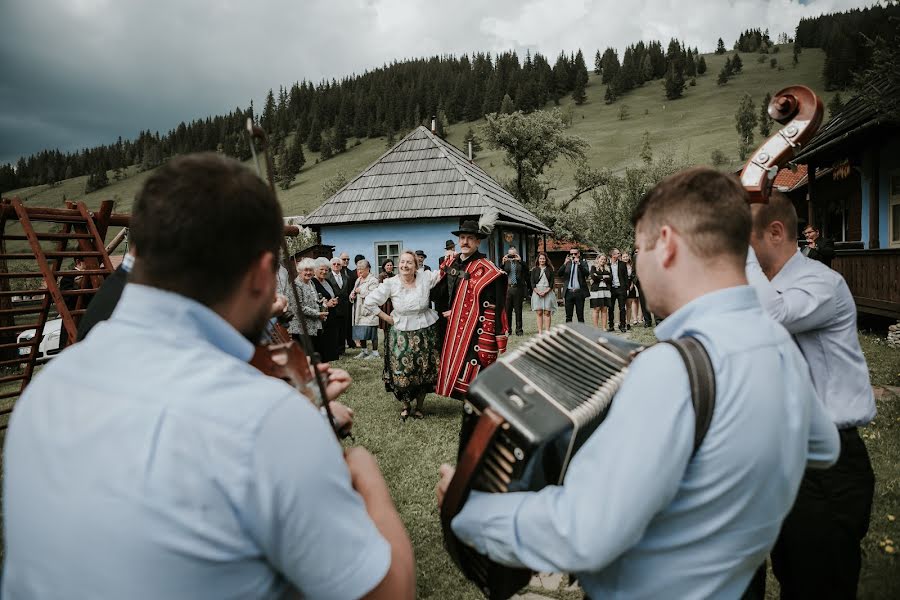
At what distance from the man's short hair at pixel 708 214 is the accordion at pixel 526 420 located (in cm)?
39

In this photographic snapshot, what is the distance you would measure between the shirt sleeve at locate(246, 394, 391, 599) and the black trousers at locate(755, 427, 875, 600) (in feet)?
6.39

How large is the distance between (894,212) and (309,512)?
52.6 feet

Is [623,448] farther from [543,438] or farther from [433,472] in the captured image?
[433,472]

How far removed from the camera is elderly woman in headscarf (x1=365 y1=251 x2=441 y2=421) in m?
6.52

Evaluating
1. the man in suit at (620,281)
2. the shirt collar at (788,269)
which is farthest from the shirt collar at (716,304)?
the man in suit at (620,281)

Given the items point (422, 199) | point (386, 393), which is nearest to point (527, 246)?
point (422, 199)

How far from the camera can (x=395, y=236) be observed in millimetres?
21188

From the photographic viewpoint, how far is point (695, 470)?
113 cm

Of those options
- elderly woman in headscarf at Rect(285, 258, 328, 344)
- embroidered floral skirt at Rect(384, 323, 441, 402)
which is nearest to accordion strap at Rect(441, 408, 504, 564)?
embroidered floral skirt at Rect(384, 323, 441, 402)

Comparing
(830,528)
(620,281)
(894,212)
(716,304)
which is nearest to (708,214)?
(716,304)

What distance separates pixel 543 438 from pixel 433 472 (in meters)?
3.92

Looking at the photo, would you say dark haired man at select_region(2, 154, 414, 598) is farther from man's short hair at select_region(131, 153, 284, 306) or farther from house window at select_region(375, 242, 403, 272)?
house window at select_region(375, 242, 403, 272)

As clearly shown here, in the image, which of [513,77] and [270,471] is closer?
[270,471]

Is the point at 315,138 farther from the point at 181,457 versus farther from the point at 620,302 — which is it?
the point at 181,457
